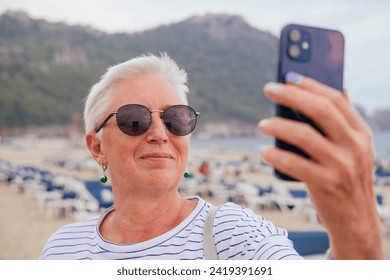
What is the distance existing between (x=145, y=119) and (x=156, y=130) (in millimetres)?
33

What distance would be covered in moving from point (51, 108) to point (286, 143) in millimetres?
2624

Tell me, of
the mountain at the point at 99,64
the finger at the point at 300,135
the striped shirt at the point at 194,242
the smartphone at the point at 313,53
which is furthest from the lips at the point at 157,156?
the mountain at the point at 99,64

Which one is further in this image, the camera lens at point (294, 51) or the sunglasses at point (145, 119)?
the sunglasses at point (145, 119)

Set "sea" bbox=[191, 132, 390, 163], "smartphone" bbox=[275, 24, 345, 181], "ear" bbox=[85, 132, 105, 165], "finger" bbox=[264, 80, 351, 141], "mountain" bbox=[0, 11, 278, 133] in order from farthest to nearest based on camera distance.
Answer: "mountain" bbox=[0, 11, 278, 133]
"ear" bbox=[85, 132, 105, 165]
"sea" bbox=[191, 132, 390, 163]
"smartphone" bbox=[275, 24, 345, 181]
"finger" bbox=[264, 80, 351, 141]

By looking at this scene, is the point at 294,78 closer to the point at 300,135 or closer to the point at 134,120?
the point at 300,135

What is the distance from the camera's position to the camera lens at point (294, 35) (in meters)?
0.55

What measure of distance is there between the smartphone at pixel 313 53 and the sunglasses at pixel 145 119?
415mm

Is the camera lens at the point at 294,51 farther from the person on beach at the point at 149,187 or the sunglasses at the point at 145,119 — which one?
the sunglasses at the point at 145,119

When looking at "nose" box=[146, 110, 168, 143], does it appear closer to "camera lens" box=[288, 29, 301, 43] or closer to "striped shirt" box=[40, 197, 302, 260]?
"striped shirt" box=[40, 197, 302, 260]

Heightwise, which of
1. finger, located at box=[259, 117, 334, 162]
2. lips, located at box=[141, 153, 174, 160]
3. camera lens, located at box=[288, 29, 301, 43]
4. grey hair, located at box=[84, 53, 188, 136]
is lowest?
finger, located at box=[259, 117, 334, 162]

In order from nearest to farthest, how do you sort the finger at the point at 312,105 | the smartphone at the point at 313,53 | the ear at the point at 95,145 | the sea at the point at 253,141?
the finger at the point at 312,105 → the smartphone at the point at 313,53 → the sea at the point at 253,141 → the ear at the point at 95,145

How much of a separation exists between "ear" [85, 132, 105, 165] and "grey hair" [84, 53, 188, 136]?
1.0 inches

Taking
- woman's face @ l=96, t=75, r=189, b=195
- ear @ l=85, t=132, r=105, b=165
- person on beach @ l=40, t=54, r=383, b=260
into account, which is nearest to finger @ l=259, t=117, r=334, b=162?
person on beach @ l=40, t=54, r=383, b=260

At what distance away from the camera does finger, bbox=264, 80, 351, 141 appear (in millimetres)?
425
